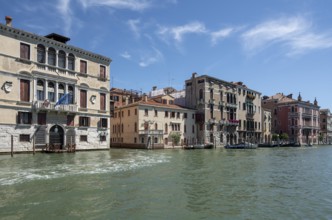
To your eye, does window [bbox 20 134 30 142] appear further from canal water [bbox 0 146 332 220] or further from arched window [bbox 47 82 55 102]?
canal water [bbox 0 146 332 220]

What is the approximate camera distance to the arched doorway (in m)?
31.6

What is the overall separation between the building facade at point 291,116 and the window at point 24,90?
64.0 meters

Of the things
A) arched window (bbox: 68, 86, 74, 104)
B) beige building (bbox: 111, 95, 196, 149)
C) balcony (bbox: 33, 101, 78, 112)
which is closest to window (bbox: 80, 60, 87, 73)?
arched window (bbox: 68, 86, 74, 104)

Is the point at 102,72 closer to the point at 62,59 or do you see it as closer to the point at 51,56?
the point at 62,59

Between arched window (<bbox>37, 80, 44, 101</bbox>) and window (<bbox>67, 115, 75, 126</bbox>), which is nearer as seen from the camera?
arched window (<bbox>37, 80, 44, 101</bbox>)

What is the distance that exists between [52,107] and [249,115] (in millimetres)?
44316

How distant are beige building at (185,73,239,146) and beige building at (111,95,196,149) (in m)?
1.91

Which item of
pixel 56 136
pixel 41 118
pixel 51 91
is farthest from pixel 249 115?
pixel 41 118

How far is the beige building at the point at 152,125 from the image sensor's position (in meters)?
43.6

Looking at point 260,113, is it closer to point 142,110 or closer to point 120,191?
point 142,110

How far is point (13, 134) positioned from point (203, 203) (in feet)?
77.2

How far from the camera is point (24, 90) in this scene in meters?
29.2

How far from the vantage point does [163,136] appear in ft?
152

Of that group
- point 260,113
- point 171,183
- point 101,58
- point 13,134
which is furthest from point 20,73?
point 260,113
